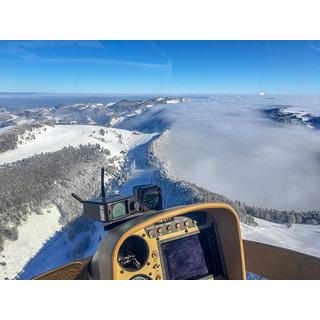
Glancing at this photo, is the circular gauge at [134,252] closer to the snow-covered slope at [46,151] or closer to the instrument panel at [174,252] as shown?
the instrument panel at [174,252]

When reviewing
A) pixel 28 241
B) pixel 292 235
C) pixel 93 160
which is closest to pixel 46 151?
pixel 93 160

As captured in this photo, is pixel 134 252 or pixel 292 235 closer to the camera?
pixel 134 252

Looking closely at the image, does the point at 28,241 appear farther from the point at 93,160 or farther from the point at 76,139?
the point at 76,139

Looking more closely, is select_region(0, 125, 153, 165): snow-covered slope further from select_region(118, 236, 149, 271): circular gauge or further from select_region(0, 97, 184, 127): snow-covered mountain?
select_region(118, 236, 149, 271): circular gauge

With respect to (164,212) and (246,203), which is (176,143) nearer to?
(246,203)

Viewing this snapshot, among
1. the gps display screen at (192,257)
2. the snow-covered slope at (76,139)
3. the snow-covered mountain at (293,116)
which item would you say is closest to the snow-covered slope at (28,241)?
the snow-covered slope at (76,139)
